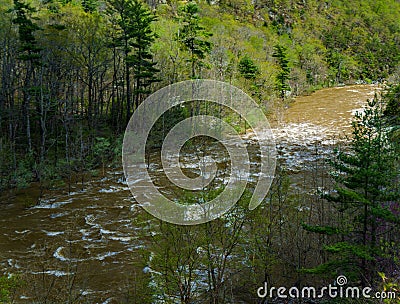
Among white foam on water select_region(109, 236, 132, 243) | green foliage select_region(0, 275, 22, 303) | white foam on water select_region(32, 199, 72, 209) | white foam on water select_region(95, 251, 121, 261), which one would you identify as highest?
green foliage select_region(0, 275, 22, 303)

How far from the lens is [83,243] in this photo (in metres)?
11.4

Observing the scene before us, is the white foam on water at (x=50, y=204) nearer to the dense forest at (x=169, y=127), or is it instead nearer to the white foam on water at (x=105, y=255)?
the dense forest at (x=169, y=127)

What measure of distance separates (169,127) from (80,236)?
16026 mm

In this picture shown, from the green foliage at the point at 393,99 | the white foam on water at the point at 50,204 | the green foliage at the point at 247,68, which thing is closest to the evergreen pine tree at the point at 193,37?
the green foliage at the point at 247,68

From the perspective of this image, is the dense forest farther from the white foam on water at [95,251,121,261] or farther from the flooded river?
the white foam on water at [95,251,121,261]

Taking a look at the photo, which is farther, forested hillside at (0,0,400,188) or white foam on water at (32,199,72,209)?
forested hillside at (0,0,400,188)

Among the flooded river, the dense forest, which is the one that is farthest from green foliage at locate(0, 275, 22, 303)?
the flooded river

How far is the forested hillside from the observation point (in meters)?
20.4

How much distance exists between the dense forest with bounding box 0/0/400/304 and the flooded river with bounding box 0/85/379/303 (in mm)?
437

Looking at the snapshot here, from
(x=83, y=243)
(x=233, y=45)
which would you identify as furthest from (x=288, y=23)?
(x=83, y=243)

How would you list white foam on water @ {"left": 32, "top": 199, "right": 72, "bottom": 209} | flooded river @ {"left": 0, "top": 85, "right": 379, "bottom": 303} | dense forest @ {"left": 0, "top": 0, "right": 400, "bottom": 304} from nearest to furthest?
dense forest @ {"left": 0, "top": 0, "right": 400, "bottom": 304}, flooded river @ {"left": 0, "top": 85, "right": 379, "bottom": 303}, white foam on water @ {"left": 32, "top": 199, "right": 72, "bottom": 209}

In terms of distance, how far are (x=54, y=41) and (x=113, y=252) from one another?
17782 mm

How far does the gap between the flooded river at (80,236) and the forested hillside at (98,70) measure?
216 cm

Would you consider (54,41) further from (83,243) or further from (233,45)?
(233,45)
